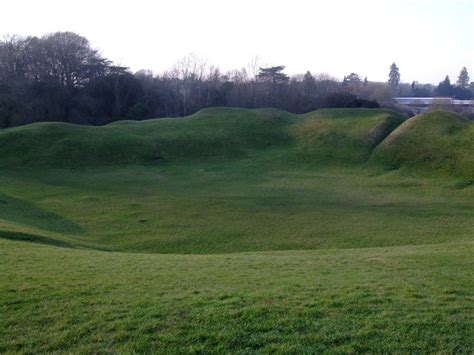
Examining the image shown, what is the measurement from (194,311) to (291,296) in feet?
6.24

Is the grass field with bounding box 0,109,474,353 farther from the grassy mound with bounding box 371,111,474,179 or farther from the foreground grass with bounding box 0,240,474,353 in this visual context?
the grassy mound with bounding box 371,111,474,179

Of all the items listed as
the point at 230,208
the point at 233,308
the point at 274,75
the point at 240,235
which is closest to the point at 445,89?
the point at 274,75

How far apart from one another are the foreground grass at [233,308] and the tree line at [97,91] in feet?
193

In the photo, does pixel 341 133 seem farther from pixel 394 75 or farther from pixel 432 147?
pixel 394 75

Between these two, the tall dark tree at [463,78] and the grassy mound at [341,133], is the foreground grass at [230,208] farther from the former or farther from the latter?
the tall dark tree at [463,78]

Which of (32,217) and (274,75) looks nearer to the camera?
(32,217)

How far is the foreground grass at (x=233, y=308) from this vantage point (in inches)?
262

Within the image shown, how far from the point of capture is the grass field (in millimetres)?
7121

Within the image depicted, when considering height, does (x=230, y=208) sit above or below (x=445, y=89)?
below

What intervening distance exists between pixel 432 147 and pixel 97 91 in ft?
179

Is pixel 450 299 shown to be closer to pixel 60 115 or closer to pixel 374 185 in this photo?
pixel 374 185

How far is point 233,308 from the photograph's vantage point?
789cm

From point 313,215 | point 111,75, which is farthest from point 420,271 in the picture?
point 111,75

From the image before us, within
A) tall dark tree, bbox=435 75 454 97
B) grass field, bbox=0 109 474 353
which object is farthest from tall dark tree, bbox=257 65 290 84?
tall dark tree, bbox=435 75 454 97
